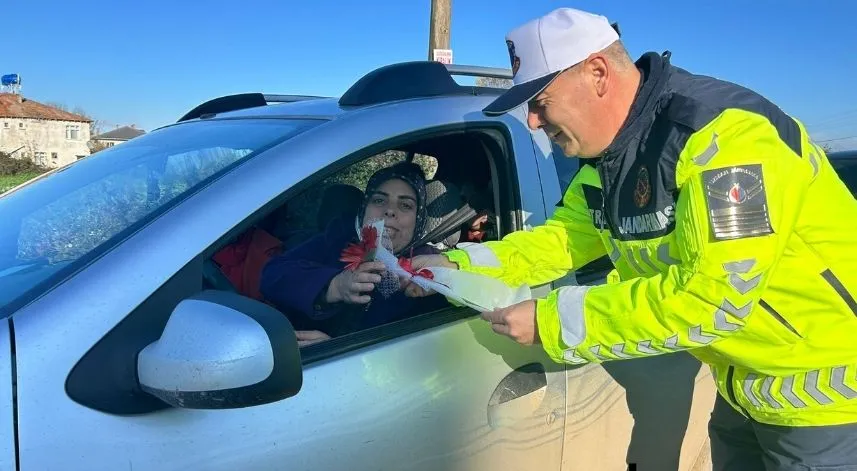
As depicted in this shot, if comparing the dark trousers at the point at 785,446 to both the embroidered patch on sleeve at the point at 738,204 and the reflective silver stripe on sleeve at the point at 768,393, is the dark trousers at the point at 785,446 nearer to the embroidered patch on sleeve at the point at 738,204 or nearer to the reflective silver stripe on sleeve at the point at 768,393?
the reflective silver stripe on sleeve at the point at 768,393

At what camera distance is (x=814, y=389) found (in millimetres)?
1500

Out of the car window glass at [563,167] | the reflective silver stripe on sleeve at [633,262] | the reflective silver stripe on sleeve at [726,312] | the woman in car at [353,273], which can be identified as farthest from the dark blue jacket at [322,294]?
the reflective silver stripe on sleeve at [726,312]

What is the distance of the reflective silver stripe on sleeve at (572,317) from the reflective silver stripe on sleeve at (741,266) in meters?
0.31

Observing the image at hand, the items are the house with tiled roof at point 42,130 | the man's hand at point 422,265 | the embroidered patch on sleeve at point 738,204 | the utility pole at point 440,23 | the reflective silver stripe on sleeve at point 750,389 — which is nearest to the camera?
the embroidered patch on sleeve at point 738,204

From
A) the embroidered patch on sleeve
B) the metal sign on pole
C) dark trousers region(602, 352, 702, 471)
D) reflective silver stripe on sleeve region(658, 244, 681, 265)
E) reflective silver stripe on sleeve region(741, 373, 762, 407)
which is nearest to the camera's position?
the embroidered patch on sleeve

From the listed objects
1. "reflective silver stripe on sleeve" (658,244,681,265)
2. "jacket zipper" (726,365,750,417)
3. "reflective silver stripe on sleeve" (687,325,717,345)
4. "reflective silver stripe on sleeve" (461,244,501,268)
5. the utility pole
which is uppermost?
the utility pole

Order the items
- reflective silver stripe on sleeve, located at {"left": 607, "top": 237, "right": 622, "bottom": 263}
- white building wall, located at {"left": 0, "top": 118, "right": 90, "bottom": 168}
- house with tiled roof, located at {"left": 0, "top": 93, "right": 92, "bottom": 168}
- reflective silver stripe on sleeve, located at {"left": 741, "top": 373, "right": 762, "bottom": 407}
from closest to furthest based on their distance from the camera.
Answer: reflective silver stripe on sleeve, located at {"left": 741, "top": 373, "right": 762, "bottom": 407}, reflective silver stripe on sleeve, located at {"left": 607, "top": 237, "right": 622, "bottom": 263}, white building wall, located at {"left": 0, "top": 118, "right": 90, "bottom": 168}, house with tiled roof, located at {"left": 0, "top": 93, "right": 92, "bottom": 168}

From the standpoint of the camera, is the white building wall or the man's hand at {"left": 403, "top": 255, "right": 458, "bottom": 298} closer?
the man's hand at {"left": 403, "top": 255, "right": 458, "bottom": 298}

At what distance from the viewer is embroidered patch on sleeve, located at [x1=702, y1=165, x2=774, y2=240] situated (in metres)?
1.25

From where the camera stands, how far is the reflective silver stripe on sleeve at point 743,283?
4.21 feet

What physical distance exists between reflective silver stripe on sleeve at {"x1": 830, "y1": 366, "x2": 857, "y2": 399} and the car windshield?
4.42 feet

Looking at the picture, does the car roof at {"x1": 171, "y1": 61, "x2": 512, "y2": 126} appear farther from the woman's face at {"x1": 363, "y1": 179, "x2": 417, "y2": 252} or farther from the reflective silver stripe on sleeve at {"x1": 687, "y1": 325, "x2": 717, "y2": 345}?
the reflective silver stripe on sleeve at {"x1": 687, "y1": 325, "x2": 717, "y2": 345}

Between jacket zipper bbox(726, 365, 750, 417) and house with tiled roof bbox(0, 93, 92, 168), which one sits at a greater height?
house with tiled roof bbox(0, 93, 92, 168)

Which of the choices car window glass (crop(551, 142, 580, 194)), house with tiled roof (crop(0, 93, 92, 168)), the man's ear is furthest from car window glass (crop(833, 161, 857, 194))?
house with tiled roof (crop(0, 93, 92, 168))
